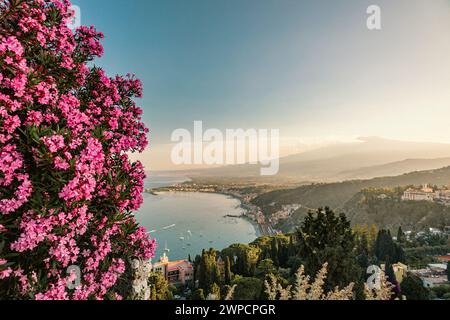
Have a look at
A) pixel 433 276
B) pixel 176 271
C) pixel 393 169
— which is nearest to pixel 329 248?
pixel 433 276

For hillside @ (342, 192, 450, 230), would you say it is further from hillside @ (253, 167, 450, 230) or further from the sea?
the sea

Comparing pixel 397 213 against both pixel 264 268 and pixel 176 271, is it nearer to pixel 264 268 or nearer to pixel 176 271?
pixel 264 268

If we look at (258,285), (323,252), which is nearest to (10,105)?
(323,252)

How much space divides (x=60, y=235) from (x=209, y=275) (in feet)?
66.9

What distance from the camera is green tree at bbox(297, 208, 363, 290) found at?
10523 millimetres

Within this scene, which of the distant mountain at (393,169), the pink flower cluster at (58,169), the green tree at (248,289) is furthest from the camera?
the distant mountain at (393,169)

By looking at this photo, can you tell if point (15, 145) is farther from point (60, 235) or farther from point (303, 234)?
point (303, 234)

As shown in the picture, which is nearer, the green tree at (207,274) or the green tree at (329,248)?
the green tree at (329,248)

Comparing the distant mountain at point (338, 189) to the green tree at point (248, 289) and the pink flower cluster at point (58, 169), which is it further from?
the pink flower cluster at point (58, 169)

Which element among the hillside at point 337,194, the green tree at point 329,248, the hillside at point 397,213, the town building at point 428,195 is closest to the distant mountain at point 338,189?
the hillside at point 337,194

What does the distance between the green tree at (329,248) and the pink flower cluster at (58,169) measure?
28.5 ft

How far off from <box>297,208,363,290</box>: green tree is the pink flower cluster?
8.69 metres

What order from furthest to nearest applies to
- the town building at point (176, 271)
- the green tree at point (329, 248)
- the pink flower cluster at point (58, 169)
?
the town building at point (176, 271) < the green tree at point (329, 248) < the pink flower cluster at point (58, 169)

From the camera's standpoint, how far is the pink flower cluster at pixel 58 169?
2.62 meters
